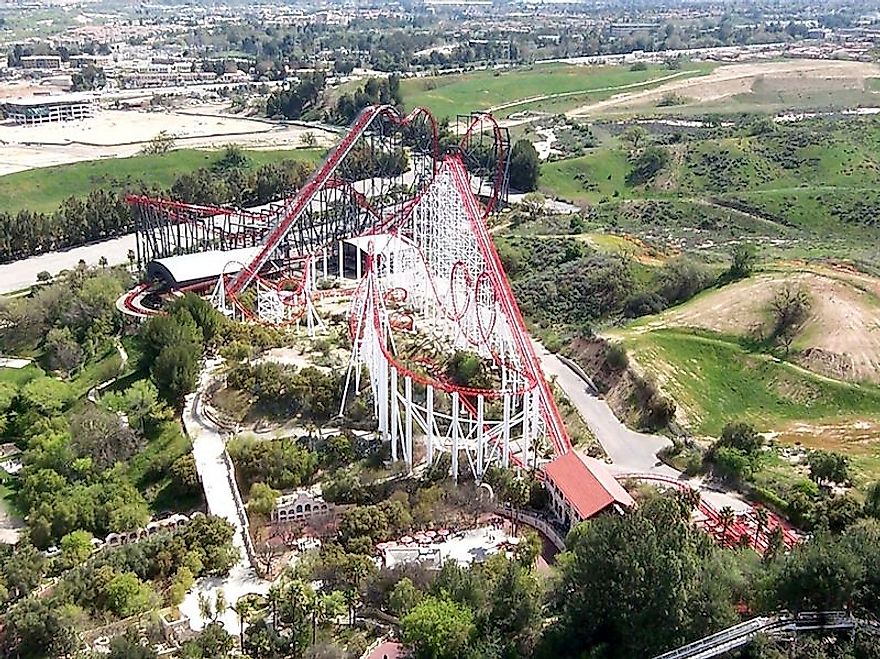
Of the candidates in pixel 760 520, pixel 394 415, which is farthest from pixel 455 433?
pixel 760 520

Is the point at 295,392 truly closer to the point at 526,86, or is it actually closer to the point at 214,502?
the point at 214,502

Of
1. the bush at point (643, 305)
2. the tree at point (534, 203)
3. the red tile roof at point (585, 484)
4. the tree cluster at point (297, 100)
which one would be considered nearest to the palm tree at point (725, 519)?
the red tile roof at point (585, 484)

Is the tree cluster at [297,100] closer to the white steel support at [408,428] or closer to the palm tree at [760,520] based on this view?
the white steel support at [408,428]

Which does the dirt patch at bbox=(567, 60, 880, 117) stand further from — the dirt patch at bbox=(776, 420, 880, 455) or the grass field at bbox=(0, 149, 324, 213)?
the dirt patch at bbox=(776, 420, 880, 455)

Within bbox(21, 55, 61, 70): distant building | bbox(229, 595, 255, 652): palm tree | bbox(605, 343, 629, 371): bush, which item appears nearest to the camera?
bbox(229, 595, 255, 652): palm tree

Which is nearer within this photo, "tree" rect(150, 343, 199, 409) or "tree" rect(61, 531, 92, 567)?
"tree" rect(61, 531, 92, 567)

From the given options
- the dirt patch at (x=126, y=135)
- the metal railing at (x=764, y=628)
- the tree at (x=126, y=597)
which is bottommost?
the dirt patch at (x=126, y=135)

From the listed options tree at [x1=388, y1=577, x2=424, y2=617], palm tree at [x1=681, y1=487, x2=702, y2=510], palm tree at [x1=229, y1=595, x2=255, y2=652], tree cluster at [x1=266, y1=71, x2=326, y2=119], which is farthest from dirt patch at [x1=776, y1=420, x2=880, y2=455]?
tree cluster at [x1=266, y1=71, x2=326, y2=119]
